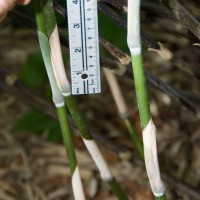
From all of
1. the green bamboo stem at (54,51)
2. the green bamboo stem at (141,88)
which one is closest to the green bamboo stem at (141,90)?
the green bamboo stem at (141,88)

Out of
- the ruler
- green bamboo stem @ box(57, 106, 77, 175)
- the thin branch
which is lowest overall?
green bamboo stem @ box(57, 106, 77, 175)

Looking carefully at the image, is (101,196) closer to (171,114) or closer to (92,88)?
(171,114)

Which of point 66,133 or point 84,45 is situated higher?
point 84,45

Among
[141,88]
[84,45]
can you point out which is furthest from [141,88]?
[84,45]

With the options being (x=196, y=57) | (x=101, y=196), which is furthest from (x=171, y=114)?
(x=101, y=196)

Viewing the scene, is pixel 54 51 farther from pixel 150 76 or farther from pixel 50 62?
pixel 150 76

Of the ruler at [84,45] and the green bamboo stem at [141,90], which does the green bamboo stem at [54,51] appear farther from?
the green bamboo stem at [141,90]

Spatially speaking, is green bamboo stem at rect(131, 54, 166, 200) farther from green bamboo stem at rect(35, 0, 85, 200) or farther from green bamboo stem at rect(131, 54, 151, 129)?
green bamboo stem at rect(35, 0, 85, 200)

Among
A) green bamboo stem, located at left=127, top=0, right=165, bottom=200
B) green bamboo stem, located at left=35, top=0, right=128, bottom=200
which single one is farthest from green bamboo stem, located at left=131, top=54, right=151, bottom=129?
green bamboo stem, located at left=35, top=0, right=128, bottom=200

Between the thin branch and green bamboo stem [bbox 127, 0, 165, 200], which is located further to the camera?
the thin branch
